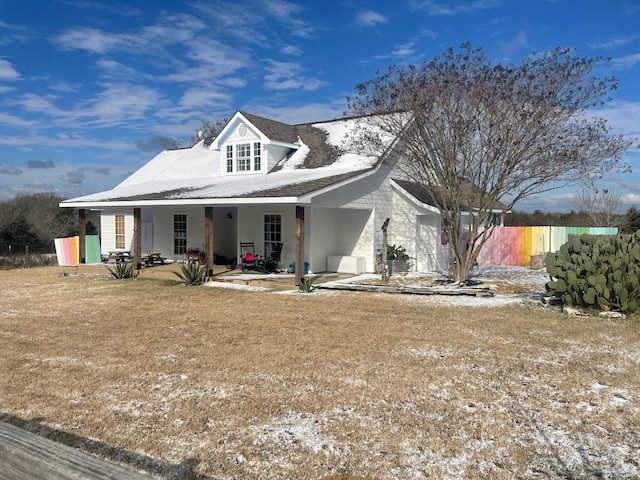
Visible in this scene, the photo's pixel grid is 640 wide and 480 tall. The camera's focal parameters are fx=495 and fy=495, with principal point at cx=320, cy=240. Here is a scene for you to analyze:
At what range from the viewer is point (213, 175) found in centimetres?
2247

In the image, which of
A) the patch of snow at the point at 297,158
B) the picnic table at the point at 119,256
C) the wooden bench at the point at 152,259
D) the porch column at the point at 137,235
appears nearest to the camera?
the porch column at the point at 137,235

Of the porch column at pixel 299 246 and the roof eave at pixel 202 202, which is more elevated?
the roof eave at pixel 202 202

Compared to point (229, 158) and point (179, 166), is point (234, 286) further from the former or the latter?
point (179, 166)

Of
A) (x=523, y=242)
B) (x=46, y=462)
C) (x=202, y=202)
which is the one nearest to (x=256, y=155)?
(x=202, y=202)

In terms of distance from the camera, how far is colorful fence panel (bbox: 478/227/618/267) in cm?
2262

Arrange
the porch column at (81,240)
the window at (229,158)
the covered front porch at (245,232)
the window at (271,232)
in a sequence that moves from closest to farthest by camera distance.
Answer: the covered front porch at (245,232), the window at (271,232), the porch column at (81,240), the window at (229,158)

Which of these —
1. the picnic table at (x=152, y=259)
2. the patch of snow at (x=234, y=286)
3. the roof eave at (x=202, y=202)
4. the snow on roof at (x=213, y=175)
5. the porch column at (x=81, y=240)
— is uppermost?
the snow on roof at (x=213, y=175)

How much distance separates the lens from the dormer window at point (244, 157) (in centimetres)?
2072

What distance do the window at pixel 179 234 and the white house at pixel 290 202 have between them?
4 centimetres

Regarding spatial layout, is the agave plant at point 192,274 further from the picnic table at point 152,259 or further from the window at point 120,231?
the window at point 120,231

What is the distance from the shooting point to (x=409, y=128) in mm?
15625

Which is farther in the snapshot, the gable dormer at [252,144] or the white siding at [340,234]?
the gable dormer at [252,144]

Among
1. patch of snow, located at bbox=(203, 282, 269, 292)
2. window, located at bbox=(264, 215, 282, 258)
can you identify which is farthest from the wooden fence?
window, located at bbox=(264, 215, 282, 258)

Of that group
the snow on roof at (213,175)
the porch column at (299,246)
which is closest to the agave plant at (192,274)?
the snow on roof at (213,175)
